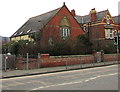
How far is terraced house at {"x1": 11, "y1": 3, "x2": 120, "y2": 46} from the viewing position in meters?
38.9

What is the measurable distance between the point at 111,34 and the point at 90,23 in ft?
20.9

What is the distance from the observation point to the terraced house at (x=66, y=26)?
38.9 m

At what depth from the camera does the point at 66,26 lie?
4409 cm

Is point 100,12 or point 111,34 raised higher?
point 100,12

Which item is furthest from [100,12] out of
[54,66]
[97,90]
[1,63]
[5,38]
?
[97,90]

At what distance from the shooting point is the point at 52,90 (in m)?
9.46

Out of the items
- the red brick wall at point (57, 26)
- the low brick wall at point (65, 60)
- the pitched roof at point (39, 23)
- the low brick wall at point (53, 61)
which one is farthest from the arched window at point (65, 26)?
the low brick wall at point (65, 60)

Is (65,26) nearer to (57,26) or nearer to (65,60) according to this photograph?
(57,26)

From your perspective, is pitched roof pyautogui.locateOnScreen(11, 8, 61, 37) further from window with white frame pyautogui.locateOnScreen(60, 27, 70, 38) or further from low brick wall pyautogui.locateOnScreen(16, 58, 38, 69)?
low brick wall pyautogui.locateOnScreen(16, 58, 38, 69)

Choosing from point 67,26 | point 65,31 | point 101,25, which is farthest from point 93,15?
point 65,31

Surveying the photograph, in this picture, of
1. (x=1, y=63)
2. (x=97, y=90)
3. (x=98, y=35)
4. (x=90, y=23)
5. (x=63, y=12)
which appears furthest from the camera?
(x=90, y=23)

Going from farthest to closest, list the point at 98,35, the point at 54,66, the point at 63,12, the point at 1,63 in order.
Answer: the point at 98,35, the point at 63,12, the point at 54,66, the point at 1,63

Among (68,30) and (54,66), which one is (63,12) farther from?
(54,66)

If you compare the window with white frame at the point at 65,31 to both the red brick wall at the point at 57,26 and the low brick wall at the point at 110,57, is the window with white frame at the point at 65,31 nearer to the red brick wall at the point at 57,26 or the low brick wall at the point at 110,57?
the red brick wall at the point at 57,26
